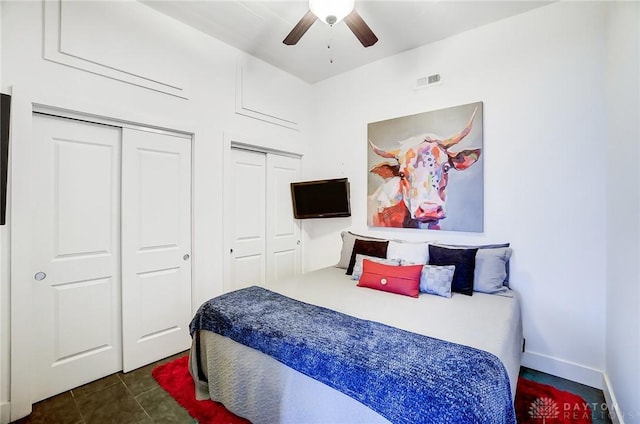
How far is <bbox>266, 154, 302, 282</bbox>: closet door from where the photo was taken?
3.55m

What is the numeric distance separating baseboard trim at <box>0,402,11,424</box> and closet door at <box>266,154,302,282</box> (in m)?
2.22

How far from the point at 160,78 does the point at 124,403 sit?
2535 millimetres

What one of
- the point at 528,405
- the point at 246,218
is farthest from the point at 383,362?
the point at 246,218

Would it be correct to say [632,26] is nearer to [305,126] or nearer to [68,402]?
[305,126]

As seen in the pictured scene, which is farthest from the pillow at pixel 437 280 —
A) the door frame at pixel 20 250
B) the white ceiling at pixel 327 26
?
the door frame at pixel 20 250

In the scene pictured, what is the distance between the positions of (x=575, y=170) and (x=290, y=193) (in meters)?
2.81

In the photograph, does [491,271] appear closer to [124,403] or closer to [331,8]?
[331,8]

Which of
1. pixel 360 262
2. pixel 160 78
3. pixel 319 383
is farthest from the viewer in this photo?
pixel 360 262

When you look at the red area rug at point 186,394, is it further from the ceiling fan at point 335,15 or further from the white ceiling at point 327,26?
the white ceiling at point 327,26

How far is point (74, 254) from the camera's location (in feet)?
7.07

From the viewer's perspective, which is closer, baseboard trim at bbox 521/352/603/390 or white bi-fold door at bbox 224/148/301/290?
baseboard trim at bbox 521/352/603/390

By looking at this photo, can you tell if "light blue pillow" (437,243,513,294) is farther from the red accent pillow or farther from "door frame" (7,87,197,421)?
"door frame" (7,87,197,421)
